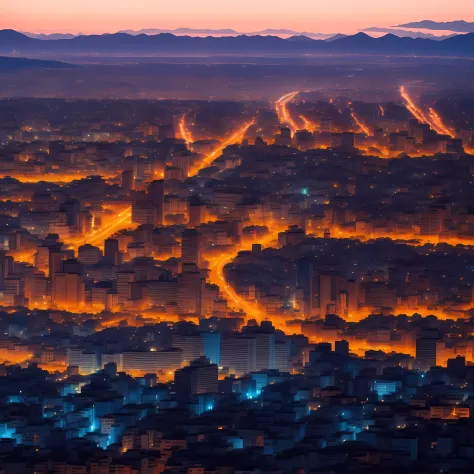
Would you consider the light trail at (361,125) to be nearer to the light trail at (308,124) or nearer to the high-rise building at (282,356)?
the light trail at (308,124)

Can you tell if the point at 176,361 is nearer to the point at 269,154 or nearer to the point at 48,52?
the point at 269,154

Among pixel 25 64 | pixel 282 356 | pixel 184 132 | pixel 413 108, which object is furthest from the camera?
pixel 25 64

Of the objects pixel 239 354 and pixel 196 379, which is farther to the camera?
pixel 239 354

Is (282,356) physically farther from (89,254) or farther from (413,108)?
(413,108)

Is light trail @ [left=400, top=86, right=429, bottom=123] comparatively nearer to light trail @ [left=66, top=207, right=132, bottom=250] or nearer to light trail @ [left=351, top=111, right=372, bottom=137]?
light trail @ [left=351, top=111, right=372, bottom=137]

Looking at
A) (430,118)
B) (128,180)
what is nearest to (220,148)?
(128,180)

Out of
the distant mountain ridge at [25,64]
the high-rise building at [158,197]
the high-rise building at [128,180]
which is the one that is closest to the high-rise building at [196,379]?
the high-rise building at [158,197]
